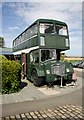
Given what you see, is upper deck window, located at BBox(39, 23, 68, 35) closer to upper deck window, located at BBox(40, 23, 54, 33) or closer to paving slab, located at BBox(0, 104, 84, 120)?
upper deck window, located at BBox(40, 23, 54, 33)

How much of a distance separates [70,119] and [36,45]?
24.5 feet

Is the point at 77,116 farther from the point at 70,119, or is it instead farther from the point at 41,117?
the point at 41,117

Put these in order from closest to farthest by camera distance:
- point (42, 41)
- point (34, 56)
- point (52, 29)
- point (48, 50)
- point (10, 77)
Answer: point (10, 77), point (42, 41), point (48, 50), point (52, 29), point (34, 56)

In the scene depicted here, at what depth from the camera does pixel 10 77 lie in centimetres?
1007

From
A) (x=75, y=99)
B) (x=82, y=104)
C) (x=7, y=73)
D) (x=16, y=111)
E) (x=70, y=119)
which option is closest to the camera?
(x=70, y=119)

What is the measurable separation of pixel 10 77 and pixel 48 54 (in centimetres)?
395

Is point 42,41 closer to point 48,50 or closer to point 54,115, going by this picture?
point 48,50

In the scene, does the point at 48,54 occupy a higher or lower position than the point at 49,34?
lower

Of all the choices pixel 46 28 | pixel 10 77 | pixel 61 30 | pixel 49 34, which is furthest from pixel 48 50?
pixel 10 77

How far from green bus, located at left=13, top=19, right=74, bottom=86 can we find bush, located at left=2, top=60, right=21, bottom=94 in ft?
7.89

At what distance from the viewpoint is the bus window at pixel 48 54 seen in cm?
1292

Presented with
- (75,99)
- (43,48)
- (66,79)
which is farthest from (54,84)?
(75,99)

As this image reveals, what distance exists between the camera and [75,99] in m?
→ 9.07

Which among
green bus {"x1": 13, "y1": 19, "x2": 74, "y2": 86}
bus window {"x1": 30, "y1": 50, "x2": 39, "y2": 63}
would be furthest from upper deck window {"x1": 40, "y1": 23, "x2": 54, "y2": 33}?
bus window {"x1": 30, "y1": 50, "x2": 39, "y2": 63}
